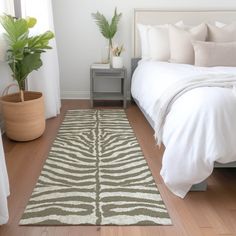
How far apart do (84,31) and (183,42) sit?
4.95 ft

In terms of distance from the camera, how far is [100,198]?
1.90 m

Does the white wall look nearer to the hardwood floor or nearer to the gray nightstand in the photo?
the gray nightstand

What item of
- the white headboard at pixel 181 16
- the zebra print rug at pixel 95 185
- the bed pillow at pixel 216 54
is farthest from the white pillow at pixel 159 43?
the zebra print rug at pixel 95 185

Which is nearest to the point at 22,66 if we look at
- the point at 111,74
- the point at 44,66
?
the point at 44,66

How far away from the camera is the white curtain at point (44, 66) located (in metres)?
3.23

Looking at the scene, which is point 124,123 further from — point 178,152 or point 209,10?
point 209,10

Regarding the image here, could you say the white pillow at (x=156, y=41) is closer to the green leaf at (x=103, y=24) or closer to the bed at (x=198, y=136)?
the green leaf at (x=103, y=24)

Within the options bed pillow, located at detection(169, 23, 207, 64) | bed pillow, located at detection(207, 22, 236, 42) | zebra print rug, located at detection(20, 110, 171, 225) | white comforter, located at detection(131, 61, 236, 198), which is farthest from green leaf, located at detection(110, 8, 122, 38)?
white comforter, located at detection(131, 61, 236, 198)

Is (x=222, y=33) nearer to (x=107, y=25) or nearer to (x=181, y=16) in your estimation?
(x=181, y=16)

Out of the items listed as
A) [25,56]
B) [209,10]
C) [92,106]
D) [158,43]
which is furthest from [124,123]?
[209,10]

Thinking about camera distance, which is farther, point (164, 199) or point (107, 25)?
point (107, 25)

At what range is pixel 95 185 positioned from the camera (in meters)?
2.05

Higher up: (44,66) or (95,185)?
(44,66)

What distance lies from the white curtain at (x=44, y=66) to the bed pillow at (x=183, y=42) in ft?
4.59
